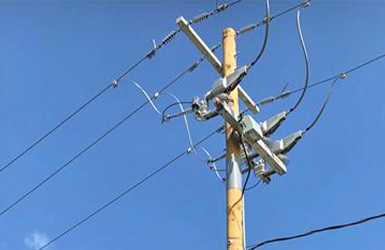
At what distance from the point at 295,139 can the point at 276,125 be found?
0.27 meters

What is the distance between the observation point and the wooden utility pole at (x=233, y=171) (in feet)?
20.8

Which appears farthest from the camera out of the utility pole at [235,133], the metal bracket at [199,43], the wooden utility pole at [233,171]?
the metal bracket at [199,43]

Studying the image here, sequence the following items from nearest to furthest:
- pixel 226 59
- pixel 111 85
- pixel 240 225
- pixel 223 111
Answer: pixel 240 225, pixel 223 111, pixel 226 59, pixel 111 85

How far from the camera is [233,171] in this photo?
6.81m

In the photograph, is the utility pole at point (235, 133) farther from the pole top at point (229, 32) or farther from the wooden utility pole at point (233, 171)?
the pole top at point (229, 32)

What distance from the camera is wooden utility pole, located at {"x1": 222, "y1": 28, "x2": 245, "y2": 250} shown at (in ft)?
20.8

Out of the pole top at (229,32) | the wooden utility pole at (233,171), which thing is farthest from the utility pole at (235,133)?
the pole top at (229,32)

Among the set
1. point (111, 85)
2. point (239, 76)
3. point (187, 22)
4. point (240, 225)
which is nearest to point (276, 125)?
point (239, 76)

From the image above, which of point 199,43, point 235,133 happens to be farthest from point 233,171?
point 199,43

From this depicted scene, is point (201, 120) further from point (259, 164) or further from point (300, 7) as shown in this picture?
point (300, 7)

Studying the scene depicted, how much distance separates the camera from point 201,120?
719 cm

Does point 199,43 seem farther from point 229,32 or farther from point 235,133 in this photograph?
point 235,133

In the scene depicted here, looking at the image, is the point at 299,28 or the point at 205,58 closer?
the point at 299,28

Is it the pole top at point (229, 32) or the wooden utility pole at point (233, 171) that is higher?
the pole top at point (229, 32)
